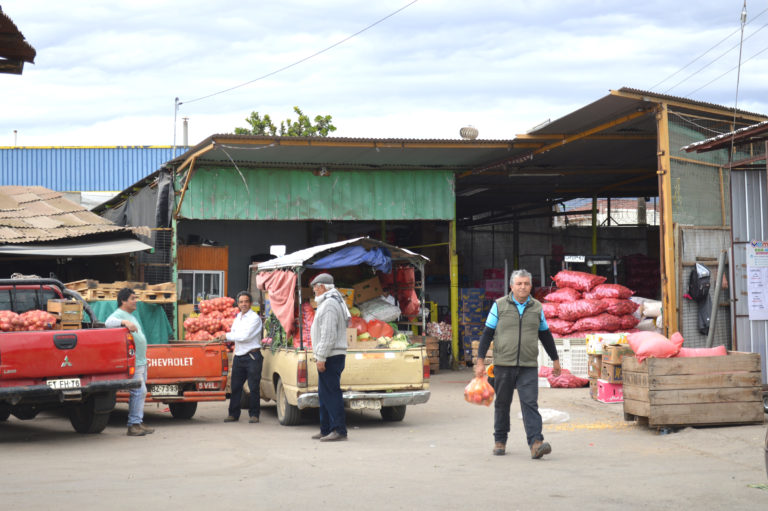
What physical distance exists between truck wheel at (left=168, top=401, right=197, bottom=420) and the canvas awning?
6035mm

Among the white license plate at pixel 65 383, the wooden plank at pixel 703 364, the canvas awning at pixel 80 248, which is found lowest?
the white license plate at pixel 65 383

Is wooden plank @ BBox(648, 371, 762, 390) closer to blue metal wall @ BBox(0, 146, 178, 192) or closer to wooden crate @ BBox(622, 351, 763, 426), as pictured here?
wooden crate @ BBox(622, 351, 763, 426)

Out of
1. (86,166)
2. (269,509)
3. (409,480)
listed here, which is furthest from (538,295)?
(86,166)

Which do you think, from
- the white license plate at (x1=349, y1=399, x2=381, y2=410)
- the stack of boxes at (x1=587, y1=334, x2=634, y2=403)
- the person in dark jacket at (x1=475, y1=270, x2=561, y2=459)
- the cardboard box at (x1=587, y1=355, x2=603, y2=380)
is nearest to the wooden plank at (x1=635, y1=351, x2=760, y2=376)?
the person in dark jacket at (x1=475, y1=270, x2=561, y2=459)

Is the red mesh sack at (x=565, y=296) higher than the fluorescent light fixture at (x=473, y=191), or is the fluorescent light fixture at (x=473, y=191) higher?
the fluorescent light fixture at (x=473, y=191)

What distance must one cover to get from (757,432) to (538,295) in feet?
41.8

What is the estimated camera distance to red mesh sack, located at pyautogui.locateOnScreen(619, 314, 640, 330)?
58.8 feet

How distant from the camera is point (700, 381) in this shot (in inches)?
429

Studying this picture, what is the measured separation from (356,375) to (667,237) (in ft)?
19.5

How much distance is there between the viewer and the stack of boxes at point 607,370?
13.9 m

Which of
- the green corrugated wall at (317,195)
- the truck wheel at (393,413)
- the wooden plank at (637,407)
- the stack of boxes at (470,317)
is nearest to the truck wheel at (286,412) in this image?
the truck wheel at (393,413)

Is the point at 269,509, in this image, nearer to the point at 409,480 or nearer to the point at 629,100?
the point at 409,480

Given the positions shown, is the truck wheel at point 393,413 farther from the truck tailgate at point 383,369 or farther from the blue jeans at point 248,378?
the blue jeans at point 248,378

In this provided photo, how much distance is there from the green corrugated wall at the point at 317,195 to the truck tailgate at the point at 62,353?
9453 millimetres
